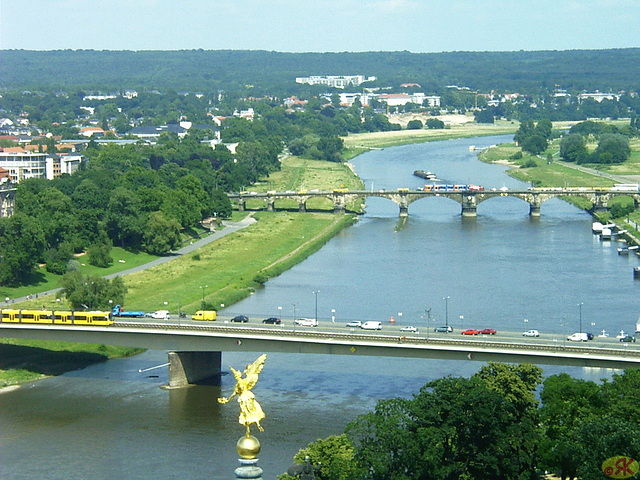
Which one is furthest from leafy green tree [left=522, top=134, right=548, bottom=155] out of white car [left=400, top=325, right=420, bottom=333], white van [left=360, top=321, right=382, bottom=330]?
white car [left=400, top=325, right=420, bottom=333]

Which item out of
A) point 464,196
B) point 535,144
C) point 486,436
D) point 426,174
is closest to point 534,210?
point 464,196

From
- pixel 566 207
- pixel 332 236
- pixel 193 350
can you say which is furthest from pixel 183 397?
pixel 566 207

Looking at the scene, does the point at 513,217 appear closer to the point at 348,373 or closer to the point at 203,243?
the point at 203,243

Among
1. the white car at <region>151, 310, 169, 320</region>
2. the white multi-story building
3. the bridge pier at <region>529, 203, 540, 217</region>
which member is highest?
the white multi-story building

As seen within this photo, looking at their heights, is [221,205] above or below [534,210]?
above

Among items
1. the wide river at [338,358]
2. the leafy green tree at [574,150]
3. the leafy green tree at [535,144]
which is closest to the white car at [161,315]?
the wide river at [338,358]

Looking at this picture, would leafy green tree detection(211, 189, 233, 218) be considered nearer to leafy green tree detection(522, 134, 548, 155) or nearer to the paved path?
the paved path

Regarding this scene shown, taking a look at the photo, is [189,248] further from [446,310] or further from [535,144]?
[535,144]
